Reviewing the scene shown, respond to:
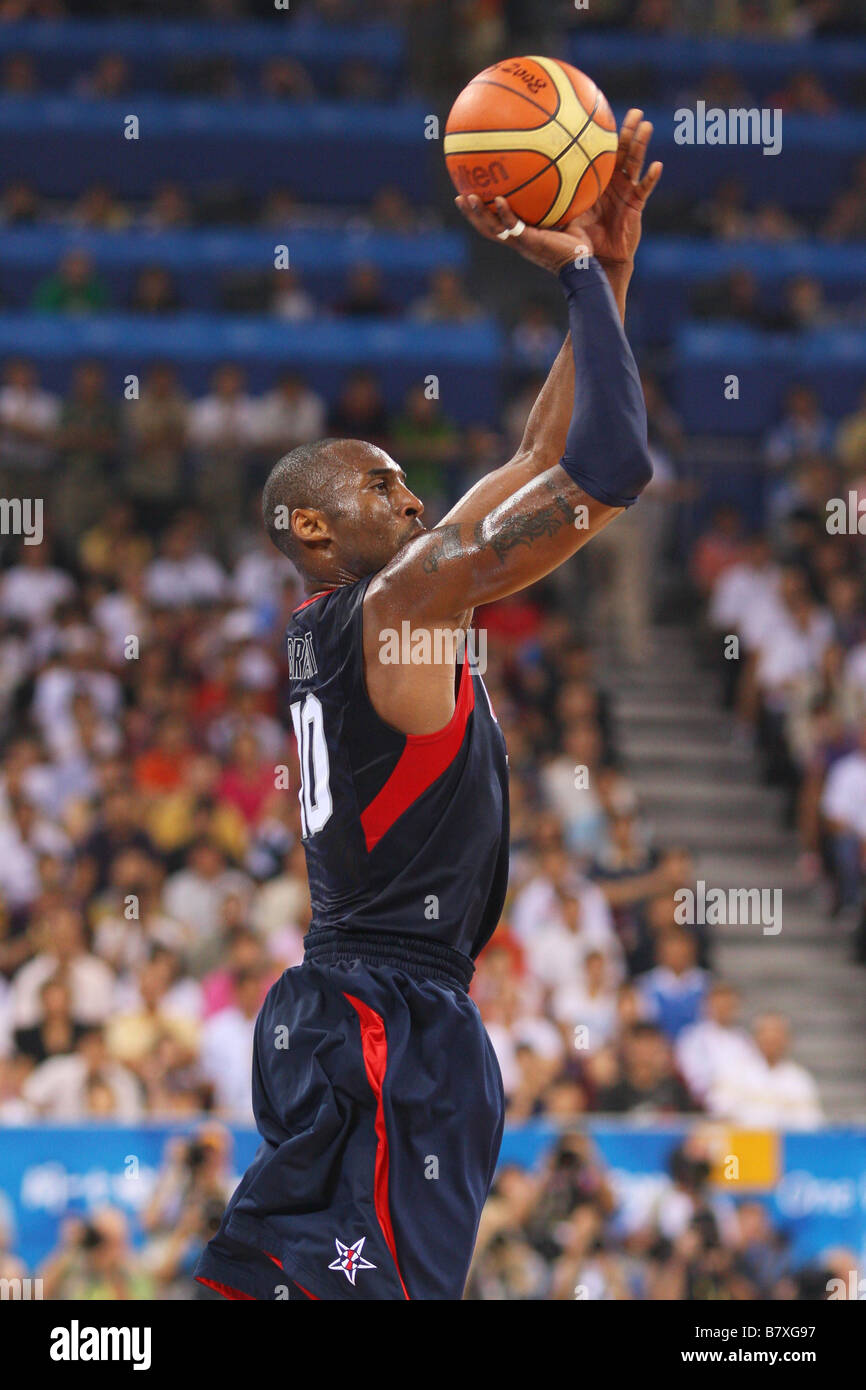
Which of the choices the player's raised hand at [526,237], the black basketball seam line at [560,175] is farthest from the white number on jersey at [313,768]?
the black basketball seam line at [560,175]

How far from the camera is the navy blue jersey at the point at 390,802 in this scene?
4.17 metres

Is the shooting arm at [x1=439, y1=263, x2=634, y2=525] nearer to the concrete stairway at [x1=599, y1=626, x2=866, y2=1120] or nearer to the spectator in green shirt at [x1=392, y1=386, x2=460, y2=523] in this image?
the concrete stairway at [x1=599, y1=626, x2=866, y2=1120]

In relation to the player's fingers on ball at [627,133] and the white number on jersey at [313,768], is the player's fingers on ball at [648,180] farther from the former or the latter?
the white number on jersey at [313,768]

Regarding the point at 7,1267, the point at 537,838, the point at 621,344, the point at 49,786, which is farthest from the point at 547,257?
the point at 49,786

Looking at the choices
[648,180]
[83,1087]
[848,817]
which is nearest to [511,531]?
[648,180]

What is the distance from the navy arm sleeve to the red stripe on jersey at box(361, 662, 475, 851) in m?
0.59

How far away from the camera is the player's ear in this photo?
14.3 ft

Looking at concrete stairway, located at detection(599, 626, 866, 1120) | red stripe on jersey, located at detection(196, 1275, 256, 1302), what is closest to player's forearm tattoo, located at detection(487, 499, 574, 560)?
red stripe on jersey, located at detection(196, 1275, 256, 1302)

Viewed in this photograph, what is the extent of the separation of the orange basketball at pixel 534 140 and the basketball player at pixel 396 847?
105mm

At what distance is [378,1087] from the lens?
159 inches

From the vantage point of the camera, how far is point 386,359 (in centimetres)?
1441

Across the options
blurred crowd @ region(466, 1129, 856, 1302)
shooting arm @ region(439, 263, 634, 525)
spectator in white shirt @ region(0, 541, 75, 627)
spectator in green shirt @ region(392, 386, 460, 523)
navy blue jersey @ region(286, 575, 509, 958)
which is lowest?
blurred crowd @ region(466, 1129, 856, 1302)
